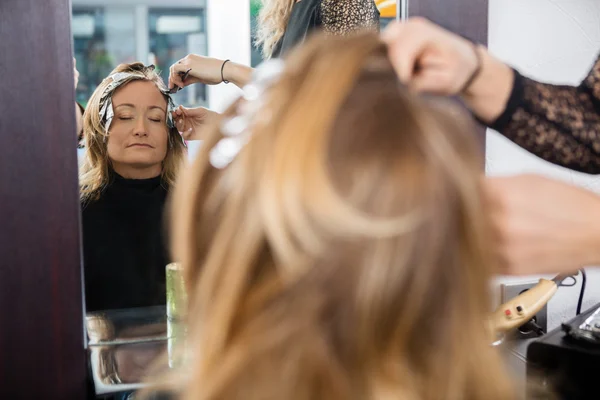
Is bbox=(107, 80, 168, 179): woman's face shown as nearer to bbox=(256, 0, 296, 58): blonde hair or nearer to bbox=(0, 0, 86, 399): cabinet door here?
bbox=(0, 0, 86, 399): cabinet door

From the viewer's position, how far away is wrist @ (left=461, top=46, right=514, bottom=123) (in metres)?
0.81

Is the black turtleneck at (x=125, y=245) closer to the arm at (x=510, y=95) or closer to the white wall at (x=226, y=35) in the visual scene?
the white wall at (x=226, y=35)

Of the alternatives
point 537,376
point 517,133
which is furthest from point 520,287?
point 517,133

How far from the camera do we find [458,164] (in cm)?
46

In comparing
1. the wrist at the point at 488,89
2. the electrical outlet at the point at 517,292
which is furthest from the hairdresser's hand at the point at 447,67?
the electrical outlet at the point at 517,292

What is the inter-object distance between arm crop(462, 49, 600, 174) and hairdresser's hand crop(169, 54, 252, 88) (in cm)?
44

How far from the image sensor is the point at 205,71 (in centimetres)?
111

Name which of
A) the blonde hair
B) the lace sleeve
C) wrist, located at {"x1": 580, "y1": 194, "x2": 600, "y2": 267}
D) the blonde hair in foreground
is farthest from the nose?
wrist, located at {"x1": 580, "y1": 194, "x2": 600, "y2": 267}

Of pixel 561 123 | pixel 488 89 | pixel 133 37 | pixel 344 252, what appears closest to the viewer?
pixel 344 252

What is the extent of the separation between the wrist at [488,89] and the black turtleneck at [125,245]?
59 cm

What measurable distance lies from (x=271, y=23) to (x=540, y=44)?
631 millimetres

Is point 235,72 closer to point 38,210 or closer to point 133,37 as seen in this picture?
point 133,37

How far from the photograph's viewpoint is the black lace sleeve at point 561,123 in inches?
36.0

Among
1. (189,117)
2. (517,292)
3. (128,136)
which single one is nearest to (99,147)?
(128,136)
